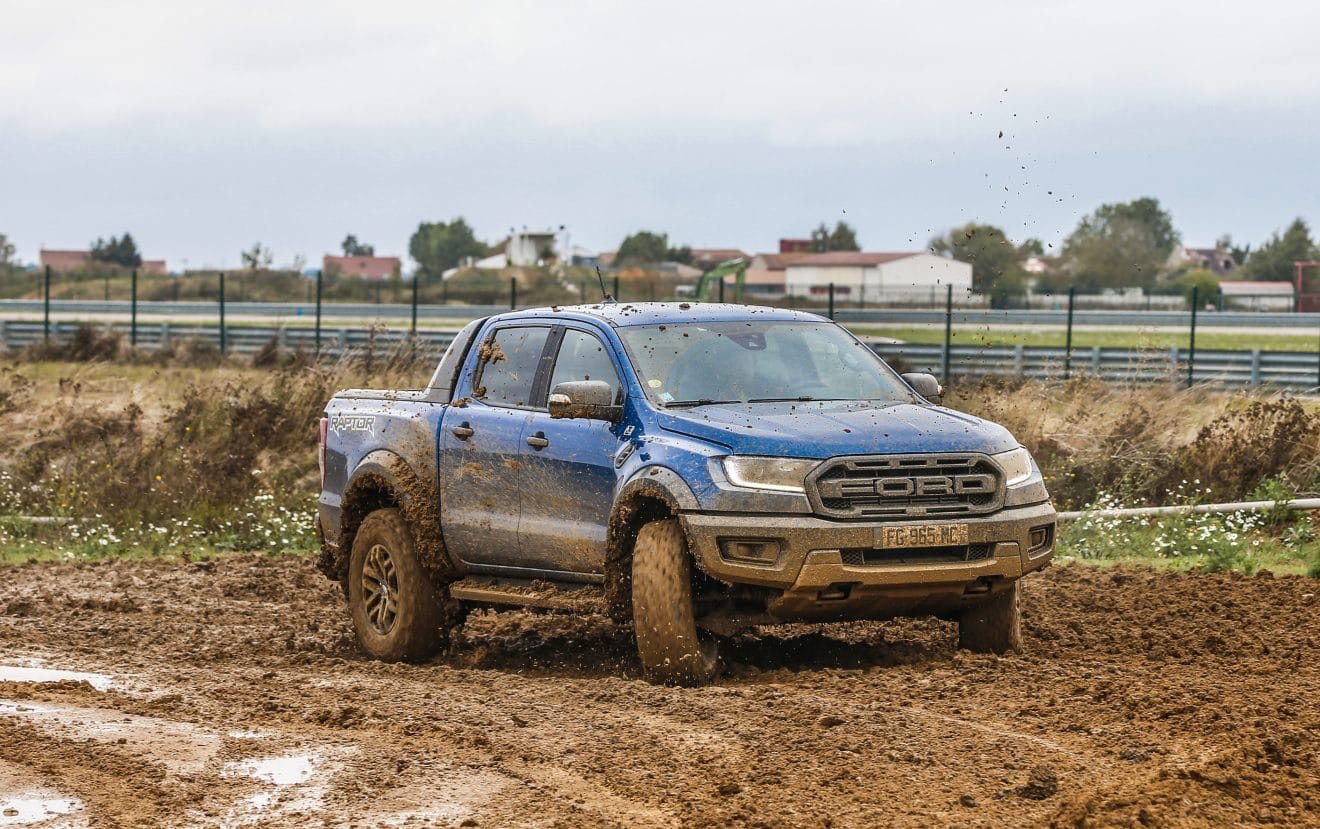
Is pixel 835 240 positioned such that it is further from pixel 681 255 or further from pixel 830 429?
pixel 830 429

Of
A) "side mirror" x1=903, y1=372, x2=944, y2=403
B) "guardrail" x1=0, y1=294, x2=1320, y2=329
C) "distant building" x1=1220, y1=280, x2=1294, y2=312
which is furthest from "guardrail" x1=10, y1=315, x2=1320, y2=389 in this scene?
"distant building" x1=1220, y1=280, x2=1294, y2=312

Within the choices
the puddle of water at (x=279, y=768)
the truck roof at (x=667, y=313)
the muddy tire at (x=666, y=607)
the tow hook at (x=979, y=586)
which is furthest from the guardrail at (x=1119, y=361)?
the puddle of water at (x=279, y=768)

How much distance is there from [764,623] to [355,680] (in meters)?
2.28

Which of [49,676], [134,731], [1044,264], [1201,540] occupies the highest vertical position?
[1044,264]

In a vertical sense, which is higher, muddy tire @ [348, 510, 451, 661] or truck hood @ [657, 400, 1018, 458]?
truck hood @ [657, 400, 1018, 458]

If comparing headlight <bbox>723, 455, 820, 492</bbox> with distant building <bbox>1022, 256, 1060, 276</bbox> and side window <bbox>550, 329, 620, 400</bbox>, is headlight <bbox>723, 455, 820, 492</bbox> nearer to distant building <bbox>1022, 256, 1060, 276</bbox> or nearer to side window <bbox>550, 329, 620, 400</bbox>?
side window <bbox>550, 329, 620, 400</bbox>

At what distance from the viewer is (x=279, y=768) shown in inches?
301

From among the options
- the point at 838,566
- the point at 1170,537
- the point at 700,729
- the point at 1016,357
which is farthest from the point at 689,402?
the point at 1016,357

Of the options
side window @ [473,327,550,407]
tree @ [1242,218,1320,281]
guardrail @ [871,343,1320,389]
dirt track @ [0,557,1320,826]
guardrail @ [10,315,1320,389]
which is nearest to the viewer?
dirt track @ [0,557,1320,826]

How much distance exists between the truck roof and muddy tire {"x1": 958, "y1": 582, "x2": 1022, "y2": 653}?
1930 mm

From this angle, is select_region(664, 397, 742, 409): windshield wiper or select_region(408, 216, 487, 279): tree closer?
select_region(664, 397, 742, 409): windshield wiper

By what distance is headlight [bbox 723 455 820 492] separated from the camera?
8945mm

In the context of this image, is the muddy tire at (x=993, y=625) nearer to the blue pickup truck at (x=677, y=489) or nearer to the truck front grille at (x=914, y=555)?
the blue pickup truck at (x=677, y=489)

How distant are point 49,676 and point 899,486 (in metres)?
4.75
